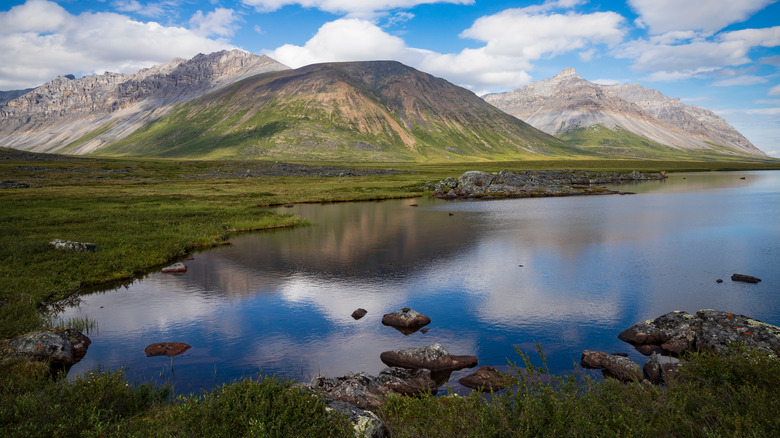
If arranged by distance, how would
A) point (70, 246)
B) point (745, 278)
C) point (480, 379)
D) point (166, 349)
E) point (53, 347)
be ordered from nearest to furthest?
point (480, 379) → point (53, 347) → point (166, 349) → point (745, 278) → point (70, 246)

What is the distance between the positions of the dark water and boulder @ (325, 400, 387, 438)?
6.61 m

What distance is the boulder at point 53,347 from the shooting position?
18109 mm

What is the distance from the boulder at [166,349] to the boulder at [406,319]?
35.5ft

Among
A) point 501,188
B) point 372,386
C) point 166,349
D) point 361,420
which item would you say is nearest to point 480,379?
point 372,386

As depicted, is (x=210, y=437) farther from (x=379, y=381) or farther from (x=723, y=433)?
(x=723, y=433)

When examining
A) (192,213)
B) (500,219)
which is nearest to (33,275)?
(192,213)

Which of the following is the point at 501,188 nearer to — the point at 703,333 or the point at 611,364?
the point at 703,333

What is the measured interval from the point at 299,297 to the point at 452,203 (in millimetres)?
62549

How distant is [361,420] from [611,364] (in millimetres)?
12483

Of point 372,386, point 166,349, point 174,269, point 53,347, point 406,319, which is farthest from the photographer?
point 174,269

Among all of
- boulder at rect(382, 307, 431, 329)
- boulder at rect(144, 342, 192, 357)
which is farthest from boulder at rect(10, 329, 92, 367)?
boulder at rect(382, 307, 431, 329)

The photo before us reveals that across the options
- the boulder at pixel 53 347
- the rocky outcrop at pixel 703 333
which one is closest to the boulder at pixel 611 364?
the rocky outcrop at pixel 703 333

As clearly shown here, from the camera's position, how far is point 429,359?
19.3 m

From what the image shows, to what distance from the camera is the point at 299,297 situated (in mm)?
29703
